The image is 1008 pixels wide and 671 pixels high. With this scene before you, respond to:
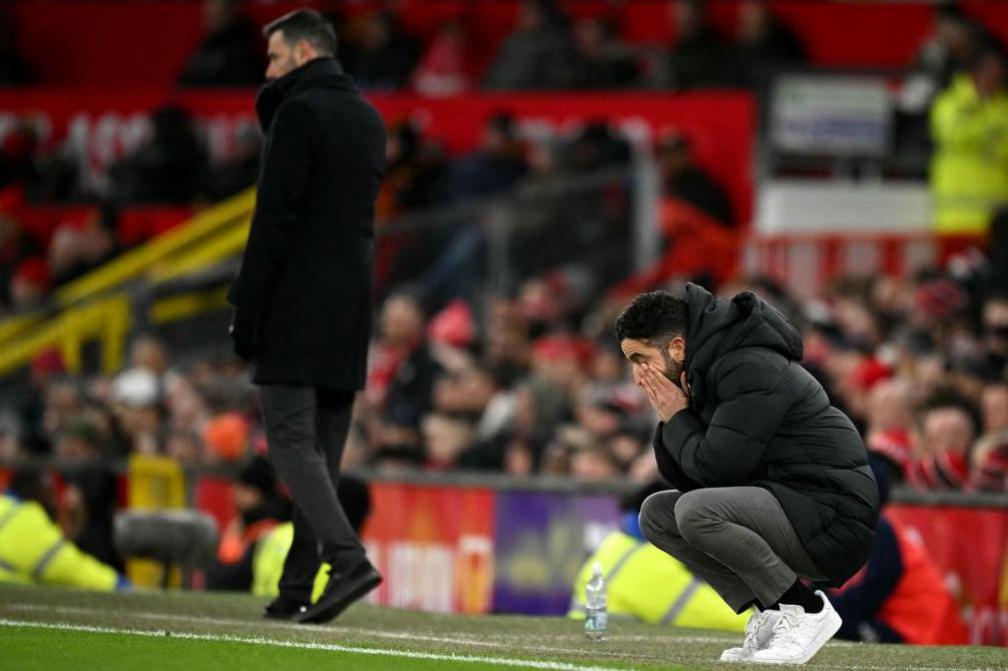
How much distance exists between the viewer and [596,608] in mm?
8727

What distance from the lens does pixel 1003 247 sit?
15.3 metres

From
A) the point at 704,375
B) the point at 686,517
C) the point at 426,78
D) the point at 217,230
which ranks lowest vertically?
the point at 686,517

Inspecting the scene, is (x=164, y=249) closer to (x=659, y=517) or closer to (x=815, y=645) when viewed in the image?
(x=659, y=517)

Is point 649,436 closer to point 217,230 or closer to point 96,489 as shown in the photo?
point 96,489

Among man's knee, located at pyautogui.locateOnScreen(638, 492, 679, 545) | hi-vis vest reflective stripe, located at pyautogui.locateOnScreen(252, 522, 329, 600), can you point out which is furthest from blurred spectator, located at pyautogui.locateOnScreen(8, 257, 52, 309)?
man's knee, located at pyautogui.locateOnScreen(638, 492, 679, 545)


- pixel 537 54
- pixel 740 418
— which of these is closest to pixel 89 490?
pixel 537 54

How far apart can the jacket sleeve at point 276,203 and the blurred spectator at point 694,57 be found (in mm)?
10855

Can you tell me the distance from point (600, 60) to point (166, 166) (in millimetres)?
4493

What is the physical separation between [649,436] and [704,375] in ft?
20.5

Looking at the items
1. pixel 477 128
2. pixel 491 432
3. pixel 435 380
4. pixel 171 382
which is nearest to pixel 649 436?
pixel 491 432

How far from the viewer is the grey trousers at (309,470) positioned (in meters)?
8.59

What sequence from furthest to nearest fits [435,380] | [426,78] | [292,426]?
1. [426,78]
2. [435,380]
3. [292,426]

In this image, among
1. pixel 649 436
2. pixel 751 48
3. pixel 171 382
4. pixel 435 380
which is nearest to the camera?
pixel 649 436

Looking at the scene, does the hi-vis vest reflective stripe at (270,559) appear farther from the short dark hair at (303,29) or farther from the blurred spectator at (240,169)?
the blurred spectator at (240,169)
